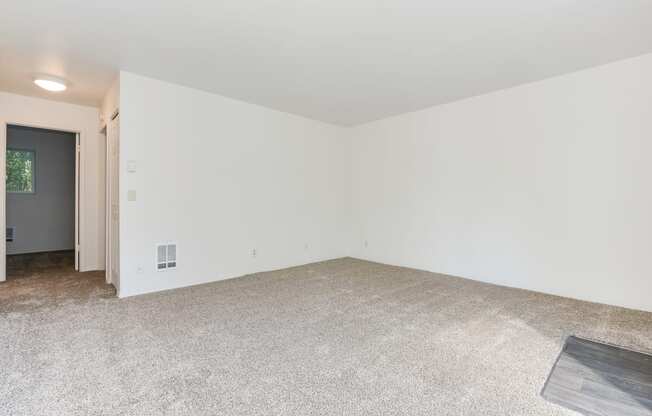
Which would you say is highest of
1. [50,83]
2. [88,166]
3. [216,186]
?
[50,83]

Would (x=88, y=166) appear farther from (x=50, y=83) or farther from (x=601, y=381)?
(x=601, y=381)

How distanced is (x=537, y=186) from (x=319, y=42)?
303cm

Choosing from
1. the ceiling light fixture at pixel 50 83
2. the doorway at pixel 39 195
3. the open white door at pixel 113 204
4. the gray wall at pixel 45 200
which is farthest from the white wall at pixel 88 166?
the gray wall at pixel 45 200

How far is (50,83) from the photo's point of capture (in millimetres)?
3791

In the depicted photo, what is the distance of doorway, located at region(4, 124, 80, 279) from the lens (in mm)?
6223

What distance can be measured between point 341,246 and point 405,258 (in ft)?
4.46

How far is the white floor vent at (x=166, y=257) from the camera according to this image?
3.87m

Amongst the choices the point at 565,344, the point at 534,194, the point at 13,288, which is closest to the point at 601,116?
the point at 534,194


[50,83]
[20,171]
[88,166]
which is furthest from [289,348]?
[20,171]

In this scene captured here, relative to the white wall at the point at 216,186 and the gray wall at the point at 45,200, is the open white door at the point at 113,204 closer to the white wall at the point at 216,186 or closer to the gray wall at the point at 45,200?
the white wall at the point at 216,186

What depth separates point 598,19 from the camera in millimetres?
2561

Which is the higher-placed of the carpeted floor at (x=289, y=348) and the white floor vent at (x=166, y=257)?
the white floor vent at (x=166, y=257)

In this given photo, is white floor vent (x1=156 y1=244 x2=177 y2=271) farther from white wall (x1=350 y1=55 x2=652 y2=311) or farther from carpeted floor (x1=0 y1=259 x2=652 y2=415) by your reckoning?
white wall (x1=350 y1=55 x2=652 y2=311)

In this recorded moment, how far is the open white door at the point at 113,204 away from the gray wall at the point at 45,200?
321cm
